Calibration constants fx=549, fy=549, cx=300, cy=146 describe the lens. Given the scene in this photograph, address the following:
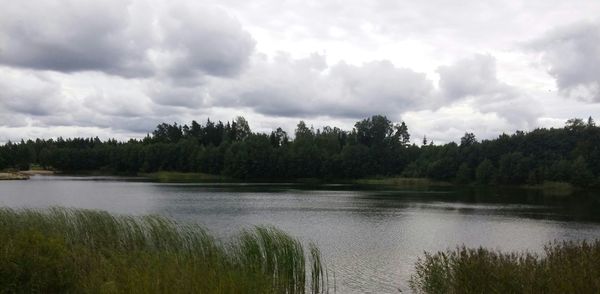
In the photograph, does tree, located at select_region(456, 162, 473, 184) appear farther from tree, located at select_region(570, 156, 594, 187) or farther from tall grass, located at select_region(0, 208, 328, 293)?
tall grass, located at select_region(0, 208, 328, 293)

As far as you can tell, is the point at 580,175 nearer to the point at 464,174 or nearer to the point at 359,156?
the point at 464,174

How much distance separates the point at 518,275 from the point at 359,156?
422ft

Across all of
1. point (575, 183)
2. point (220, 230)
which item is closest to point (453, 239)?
point (220, 230)

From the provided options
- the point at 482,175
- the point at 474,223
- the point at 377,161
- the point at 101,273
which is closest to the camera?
the point at 101,273

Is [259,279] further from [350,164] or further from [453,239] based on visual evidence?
[350,164]

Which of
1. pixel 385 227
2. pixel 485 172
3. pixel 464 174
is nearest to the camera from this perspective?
pixel 385 227

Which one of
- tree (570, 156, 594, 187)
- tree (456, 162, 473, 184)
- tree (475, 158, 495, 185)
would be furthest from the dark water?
tree (456, 162, 473, 184)

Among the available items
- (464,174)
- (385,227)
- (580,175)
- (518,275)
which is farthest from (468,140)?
(518,275)

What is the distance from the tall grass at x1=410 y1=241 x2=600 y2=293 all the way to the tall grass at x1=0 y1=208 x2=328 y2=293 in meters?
4.39

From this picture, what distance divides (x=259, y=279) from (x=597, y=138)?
443 feet

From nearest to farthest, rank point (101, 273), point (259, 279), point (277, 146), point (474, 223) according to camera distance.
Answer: point (101, 273) < point (259, 279) < point (474, 223) < point (277, 146)

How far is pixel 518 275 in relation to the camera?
1191cm

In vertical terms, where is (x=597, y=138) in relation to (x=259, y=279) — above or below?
above

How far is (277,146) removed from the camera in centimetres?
16138
